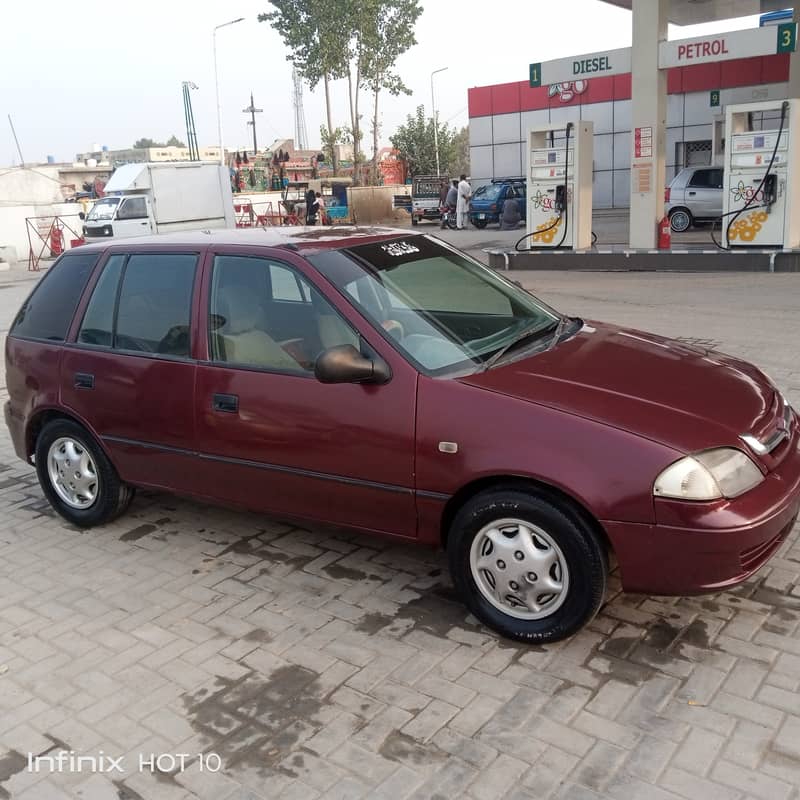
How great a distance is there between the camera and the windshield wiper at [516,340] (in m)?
3.87

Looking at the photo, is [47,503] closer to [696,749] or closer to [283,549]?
[283,549]

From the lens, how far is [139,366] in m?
4.62

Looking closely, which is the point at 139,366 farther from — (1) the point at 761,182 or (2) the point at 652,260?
(2) the point at 652,260

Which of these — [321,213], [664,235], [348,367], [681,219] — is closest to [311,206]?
[321,213]

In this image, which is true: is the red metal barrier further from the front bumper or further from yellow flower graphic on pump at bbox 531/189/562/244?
the front bumper

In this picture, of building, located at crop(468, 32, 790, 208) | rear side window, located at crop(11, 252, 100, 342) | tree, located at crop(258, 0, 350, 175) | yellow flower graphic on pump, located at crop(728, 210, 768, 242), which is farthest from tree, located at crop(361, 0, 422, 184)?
rear side window, located at crop(11, 252, 100, 342)

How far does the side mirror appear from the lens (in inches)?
144

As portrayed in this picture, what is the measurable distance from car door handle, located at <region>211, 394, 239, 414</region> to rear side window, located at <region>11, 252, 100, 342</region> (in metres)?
1.35

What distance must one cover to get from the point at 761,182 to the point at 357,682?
533 inches

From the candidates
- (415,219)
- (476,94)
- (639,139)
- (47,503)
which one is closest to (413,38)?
(476,94)

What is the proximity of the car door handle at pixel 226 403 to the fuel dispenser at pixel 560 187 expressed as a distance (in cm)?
1322

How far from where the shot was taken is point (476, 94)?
3831 cm

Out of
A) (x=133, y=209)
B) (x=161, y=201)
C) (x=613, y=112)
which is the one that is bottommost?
(x=133, y=209)

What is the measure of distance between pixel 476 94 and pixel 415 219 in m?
8.66
